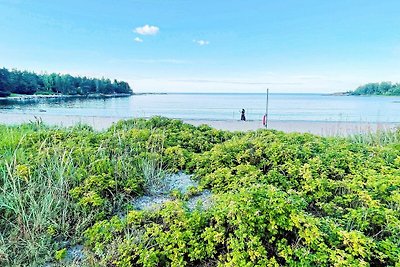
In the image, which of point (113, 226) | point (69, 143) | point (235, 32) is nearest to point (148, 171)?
point (113, 226)

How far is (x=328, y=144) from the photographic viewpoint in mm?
4094

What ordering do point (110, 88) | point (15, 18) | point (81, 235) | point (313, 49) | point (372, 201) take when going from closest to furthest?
point (372, 201) → point (81, 235) → point (15, 18) → point (313, 49) → point (110, 88)

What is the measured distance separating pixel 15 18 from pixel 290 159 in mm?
16202

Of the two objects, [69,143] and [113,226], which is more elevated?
[69,143]

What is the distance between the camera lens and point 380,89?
70812 mm

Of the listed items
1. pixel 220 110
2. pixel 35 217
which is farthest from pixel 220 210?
pixel 220 110

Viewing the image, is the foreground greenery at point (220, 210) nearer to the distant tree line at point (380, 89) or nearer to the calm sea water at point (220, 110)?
the calm sea water at point (220, 110)

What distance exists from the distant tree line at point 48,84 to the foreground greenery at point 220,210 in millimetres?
58089

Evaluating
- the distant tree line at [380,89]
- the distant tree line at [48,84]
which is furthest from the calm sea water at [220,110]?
the distant tree line at [380,89]

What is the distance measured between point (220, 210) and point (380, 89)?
85.3 meters

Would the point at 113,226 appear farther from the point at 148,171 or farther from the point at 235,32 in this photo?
the point at 235,32

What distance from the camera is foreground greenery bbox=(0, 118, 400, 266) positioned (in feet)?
6.50

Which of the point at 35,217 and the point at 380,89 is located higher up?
the point at 380,89

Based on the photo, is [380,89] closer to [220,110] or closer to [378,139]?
[220,110]
